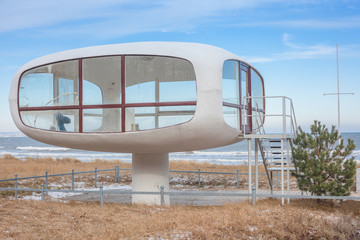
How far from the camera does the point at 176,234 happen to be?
9.86 meters

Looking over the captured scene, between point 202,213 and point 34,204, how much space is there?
549cm

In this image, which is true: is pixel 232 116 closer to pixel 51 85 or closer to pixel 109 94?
pixel 109 94

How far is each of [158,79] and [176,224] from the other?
4.88 meters

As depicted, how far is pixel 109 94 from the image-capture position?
14.5 m

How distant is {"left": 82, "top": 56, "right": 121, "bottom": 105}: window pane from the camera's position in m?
13.8

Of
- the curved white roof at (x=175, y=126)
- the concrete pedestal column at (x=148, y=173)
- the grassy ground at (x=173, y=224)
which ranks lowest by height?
the grassy ground at (x=173, y=224)

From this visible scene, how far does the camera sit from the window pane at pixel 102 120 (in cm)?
1352

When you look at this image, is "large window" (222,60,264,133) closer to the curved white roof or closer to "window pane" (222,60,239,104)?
"window pane" (222,60,239,104)

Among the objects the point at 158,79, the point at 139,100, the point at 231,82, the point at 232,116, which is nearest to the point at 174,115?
the point at 139,100

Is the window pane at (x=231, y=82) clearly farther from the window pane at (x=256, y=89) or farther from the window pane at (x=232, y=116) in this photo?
the window pane at (x=256, y=89)

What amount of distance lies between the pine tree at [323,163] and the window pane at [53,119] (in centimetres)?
718

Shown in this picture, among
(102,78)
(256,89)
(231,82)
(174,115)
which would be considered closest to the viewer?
(174,115)

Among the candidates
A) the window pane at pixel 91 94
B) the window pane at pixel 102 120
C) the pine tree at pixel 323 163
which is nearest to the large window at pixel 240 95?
the pine tree at pixel 323 163

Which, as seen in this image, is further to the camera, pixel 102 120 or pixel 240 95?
pixel 240 95
